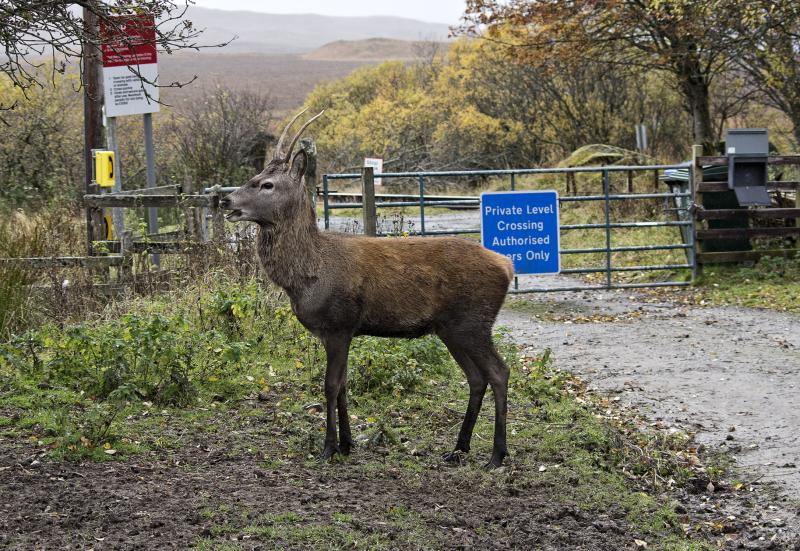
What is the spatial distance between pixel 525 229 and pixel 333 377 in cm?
770

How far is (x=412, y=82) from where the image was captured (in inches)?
1574

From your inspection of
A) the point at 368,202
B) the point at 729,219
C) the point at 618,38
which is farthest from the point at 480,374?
the point at 618,38

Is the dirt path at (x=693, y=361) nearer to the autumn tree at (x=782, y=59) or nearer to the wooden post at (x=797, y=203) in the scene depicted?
the wooden post at (x=797, y=203)

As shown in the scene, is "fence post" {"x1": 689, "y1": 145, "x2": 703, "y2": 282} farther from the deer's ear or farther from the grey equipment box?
the deer's ear

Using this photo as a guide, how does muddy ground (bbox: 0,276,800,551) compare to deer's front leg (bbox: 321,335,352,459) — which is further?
deer's front leg (bbox: 321,335,352,459)

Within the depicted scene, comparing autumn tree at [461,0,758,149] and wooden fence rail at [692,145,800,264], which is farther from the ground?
autumn tree at [461,0,758,149]

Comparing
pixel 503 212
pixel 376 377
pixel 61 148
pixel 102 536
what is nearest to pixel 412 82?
pixel 61 148

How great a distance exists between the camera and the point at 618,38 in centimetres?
2152

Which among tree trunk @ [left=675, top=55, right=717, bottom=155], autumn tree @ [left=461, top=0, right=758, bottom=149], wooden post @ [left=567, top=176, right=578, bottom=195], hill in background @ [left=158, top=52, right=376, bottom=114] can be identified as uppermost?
hill in background @ [left=158, top=52, right=376, bottom=114]

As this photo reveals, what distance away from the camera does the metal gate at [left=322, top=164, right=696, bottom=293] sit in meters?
14.5

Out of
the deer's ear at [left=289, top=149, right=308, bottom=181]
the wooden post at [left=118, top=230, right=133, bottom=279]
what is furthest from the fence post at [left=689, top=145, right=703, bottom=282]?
the deer's ear at [left=289, top=149, right=308, bottom=181]

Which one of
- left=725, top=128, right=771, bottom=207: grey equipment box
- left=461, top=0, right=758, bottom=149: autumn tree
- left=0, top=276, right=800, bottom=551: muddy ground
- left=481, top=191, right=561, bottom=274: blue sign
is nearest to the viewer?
left=0, top=276, right=800, bottom=551: muddy ground

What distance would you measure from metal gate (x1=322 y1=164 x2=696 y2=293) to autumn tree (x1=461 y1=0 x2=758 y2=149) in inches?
92.9

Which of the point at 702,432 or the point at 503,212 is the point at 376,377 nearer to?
the point at 702,432
